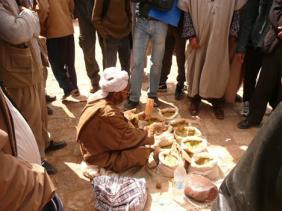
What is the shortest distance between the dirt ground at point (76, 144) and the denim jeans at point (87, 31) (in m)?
0.47

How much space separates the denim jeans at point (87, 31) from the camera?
18.0 feet

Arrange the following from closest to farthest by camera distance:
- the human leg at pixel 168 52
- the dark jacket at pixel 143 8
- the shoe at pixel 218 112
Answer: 1. the dark jacket at pixel 143 8
2. the shoe at pixel 218 112
3. the human leg at pixel 168 52

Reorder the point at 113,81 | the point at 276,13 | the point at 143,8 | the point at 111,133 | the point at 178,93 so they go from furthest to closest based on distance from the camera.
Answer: the point at 178,93, the point at 143,8, the point at 276,13, the point at 111,133, the point at 113,81

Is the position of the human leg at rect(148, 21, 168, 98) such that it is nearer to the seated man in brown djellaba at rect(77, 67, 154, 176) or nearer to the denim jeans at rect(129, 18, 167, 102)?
the denim jeans at rect(129, 18, 167, 102)

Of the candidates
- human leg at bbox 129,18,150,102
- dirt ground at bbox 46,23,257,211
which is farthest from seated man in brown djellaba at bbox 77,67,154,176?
human leg at bbox 129,18,150,102

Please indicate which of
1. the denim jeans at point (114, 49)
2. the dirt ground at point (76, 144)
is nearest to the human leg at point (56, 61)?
the dirt ground at point (76, 144)

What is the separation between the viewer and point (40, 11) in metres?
4.92

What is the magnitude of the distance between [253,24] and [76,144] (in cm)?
261

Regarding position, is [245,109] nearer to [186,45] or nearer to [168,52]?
[186,45]

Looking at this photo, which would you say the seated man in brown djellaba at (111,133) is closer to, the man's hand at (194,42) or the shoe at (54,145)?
the shoe at (54,145)

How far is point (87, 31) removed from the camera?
561cm

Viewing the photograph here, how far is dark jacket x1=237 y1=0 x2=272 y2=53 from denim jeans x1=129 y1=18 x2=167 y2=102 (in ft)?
3.25

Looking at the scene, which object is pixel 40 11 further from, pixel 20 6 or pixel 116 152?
pixel 116 152

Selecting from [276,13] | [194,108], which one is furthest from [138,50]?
[276,13]
